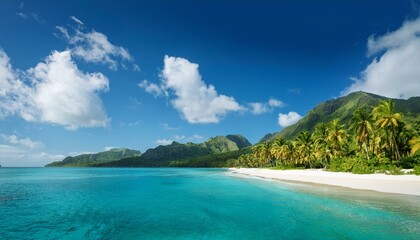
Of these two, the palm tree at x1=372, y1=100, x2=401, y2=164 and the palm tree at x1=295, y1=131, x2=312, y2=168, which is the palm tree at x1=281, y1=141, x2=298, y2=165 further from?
the palm tree at x1=372, y1=100, x2=401, y2=164

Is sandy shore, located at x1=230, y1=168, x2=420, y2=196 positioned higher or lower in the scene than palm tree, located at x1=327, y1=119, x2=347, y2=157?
lower

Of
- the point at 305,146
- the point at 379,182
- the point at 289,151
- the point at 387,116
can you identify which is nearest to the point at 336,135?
the point at 305,146

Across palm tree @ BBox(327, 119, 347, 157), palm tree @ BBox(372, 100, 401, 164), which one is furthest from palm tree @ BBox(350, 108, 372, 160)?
palm tree @ BBox(327, 119, 347, 157)

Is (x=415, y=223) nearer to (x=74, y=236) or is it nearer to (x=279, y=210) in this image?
(x=279, y=210)

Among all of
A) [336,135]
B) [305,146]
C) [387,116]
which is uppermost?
[387,116]

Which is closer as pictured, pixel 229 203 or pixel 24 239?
pixel 24 239

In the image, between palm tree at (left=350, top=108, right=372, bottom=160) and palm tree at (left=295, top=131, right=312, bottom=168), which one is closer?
palm tree at (left=350, top=108, right=372, bottom=160)

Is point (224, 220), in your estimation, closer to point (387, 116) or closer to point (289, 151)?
point (387, 116)

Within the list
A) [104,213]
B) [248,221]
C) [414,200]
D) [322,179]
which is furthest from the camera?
[322,179]

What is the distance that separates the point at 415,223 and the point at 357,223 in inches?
150

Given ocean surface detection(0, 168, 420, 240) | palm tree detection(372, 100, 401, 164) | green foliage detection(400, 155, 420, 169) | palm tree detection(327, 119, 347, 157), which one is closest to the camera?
ocean surface detection(0, 168, 420, 240)

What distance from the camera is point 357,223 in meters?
19.7

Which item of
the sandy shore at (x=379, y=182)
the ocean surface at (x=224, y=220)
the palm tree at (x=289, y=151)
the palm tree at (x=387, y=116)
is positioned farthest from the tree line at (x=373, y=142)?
the ocean surface at (x=224, y=220)

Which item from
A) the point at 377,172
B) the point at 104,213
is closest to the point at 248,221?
the point at 104,213
